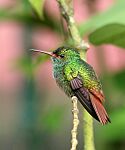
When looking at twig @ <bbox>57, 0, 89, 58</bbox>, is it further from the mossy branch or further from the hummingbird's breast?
the hummingbird's breast

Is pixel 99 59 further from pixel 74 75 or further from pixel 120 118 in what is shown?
pixel 74 75

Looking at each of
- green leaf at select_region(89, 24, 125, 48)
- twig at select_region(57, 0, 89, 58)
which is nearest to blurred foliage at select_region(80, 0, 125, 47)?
green leaf at select_region(89, 24, 125, 48)

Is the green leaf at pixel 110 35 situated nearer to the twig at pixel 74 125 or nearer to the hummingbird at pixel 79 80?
the hummingbird at pixel 79 80

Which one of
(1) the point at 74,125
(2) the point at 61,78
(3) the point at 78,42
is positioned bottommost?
(1) the point at 74,125

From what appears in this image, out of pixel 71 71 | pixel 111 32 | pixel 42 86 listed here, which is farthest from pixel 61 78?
pixel 42 86

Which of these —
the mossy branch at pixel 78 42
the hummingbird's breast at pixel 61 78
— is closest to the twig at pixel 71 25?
the mossy branch at pixel 78 42

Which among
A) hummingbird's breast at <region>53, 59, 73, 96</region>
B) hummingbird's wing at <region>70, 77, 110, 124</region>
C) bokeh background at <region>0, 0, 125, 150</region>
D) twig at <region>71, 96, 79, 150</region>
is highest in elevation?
bokeh background at <region>0, 0, 125, 150</region>

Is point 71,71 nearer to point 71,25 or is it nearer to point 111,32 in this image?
point 71,25
